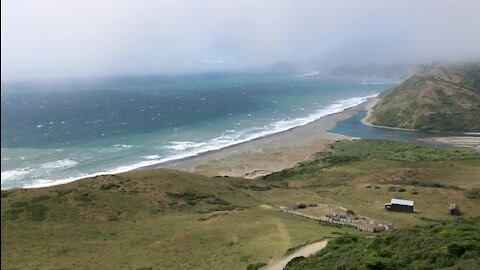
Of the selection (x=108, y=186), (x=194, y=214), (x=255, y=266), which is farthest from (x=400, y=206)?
(x=108, y=186)

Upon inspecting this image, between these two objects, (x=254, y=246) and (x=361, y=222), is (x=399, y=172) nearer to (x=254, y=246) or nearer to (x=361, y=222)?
(x=361, y=222)

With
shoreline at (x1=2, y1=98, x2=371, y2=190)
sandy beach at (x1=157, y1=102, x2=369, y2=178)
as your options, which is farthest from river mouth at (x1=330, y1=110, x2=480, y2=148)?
sandy beach at (x1=157, y1=102, x2=369, y2=178)

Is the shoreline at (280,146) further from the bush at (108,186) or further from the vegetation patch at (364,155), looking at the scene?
the bush at (108,186)

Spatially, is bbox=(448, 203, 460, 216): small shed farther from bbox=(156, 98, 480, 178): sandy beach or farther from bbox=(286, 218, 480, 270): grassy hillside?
bbox=(156, 98, 480, 178): sandy beach

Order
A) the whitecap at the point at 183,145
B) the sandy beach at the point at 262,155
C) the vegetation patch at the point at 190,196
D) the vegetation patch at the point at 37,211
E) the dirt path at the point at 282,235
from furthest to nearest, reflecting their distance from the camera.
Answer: the whitecap at the point at 183,145, the sandy beach at the point at 262,155, the vegetation patch at the point at 190,196, the vegetation patch at the point at 37,211, the dirt path at the point at 282,235

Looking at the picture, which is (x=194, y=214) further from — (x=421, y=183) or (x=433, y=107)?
(x=433, y=107)

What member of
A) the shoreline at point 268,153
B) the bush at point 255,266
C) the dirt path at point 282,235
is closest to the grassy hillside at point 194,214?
the dirt path at point 282,235
